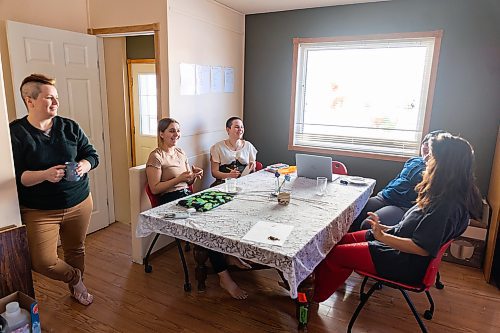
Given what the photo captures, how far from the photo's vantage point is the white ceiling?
3318 mm

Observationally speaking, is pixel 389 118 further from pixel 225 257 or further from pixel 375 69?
pixel 225 257

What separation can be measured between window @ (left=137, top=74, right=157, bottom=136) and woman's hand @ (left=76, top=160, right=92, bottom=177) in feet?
8.45

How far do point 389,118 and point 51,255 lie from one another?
3.12 m

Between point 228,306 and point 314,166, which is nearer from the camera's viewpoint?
point 228,306

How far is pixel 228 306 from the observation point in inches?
90.4

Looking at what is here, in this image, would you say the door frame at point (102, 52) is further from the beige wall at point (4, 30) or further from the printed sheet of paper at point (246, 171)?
the printed sheet of paper at point (246, 171)

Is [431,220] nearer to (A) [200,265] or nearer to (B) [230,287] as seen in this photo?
(B) [230,287]

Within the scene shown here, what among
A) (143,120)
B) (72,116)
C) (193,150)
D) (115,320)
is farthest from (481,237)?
(143,120)

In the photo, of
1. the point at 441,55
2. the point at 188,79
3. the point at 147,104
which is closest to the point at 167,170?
the point at 188,79

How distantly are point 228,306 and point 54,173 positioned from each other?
1373mm

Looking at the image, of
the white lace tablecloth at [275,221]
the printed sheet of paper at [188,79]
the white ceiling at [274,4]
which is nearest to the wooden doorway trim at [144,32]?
the printed sheet of paper at [188,79]

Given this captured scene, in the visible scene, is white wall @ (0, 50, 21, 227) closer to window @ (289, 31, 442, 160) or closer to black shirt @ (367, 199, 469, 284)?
black shirt @ (367, 199, 469, 284)

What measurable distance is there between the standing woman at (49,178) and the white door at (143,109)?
2.43m

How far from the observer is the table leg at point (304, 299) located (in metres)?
1.92
